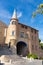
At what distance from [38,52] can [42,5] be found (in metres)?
45.6

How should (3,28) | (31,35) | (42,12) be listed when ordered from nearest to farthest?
1. (42,12)
2. (31,35)
3. (3,28)

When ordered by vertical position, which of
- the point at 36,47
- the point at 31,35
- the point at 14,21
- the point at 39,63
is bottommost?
the point at 39,63

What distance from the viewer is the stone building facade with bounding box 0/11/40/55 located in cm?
4962

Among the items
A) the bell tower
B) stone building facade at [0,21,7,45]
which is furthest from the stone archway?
stone building facade at [0,21,7,45]

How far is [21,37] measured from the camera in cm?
5091

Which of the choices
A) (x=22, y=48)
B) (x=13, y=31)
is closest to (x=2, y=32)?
(x=13, y=31)

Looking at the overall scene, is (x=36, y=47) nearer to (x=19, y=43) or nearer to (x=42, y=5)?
(x=19, y=43)

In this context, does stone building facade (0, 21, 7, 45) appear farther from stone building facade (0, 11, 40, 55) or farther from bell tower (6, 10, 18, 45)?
bell tower (6, 10, 18, 45)

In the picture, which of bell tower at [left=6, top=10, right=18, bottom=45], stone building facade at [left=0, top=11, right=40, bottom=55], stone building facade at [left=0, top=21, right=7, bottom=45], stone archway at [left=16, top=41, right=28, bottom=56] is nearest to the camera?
bell tower at [left=6, top=10, right=18, bottom=45]

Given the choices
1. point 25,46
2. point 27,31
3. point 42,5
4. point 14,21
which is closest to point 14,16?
point 14,21

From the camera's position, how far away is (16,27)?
164ft

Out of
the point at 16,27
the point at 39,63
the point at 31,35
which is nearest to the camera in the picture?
the point at 39,63

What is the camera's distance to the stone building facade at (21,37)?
4962cm

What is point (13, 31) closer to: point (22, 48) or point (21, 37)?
point (21, 37)
